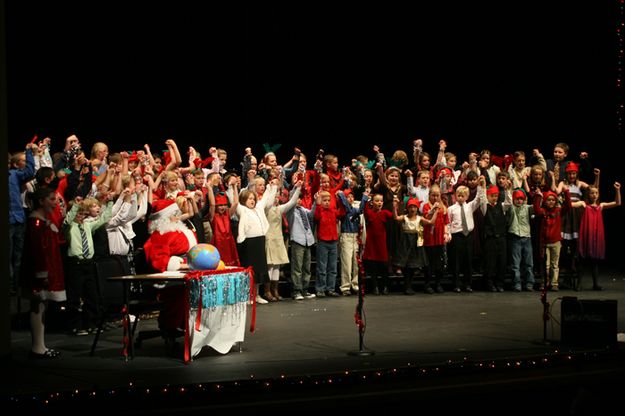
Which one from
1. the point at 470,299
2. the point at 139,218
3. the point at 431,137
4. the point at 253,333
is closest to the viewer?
the point at 253,333

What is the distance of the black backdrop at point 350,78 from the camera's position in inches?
494

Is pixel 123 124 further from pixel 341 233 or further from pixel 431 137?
pixel 431 137

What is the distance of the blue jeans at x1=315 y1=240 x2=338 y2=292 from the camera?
11.5m

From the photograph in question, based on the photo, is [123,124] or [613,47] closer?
[123,124]

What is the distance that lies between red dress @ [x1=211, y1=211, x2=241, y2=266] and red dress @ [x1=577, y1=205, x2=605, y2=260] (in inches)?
205

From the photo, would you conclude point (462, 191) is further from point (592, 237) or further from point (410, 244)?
point (592, 237)

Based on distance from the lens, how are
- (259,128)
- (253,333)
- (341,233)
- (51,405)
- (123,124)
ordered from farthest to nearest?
(259,128) → (123,124) → (341,233) → (253,333) → (51,405)

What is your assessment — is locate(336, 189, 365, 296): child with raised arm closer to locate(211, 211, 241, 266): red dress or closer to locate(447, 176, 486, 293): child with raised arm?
locate(447, 176, 486, 293): child with raised arm

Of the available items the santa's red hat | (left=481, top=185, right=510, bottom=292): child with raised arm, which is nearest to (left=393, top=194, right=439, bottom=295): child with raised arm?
(left=481, top=185, right=510, bottom=292): child with raised arm

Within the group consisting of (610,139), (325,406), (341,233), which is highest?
(610,139)

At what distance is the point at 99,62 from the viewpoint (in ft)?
39.5

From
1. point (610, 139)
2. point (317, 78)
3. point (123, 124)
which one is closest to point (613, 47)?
point (610, 139)

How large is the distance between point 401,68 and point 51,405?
11.0 meters

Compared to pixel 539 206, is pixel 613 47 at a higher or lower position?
higher
